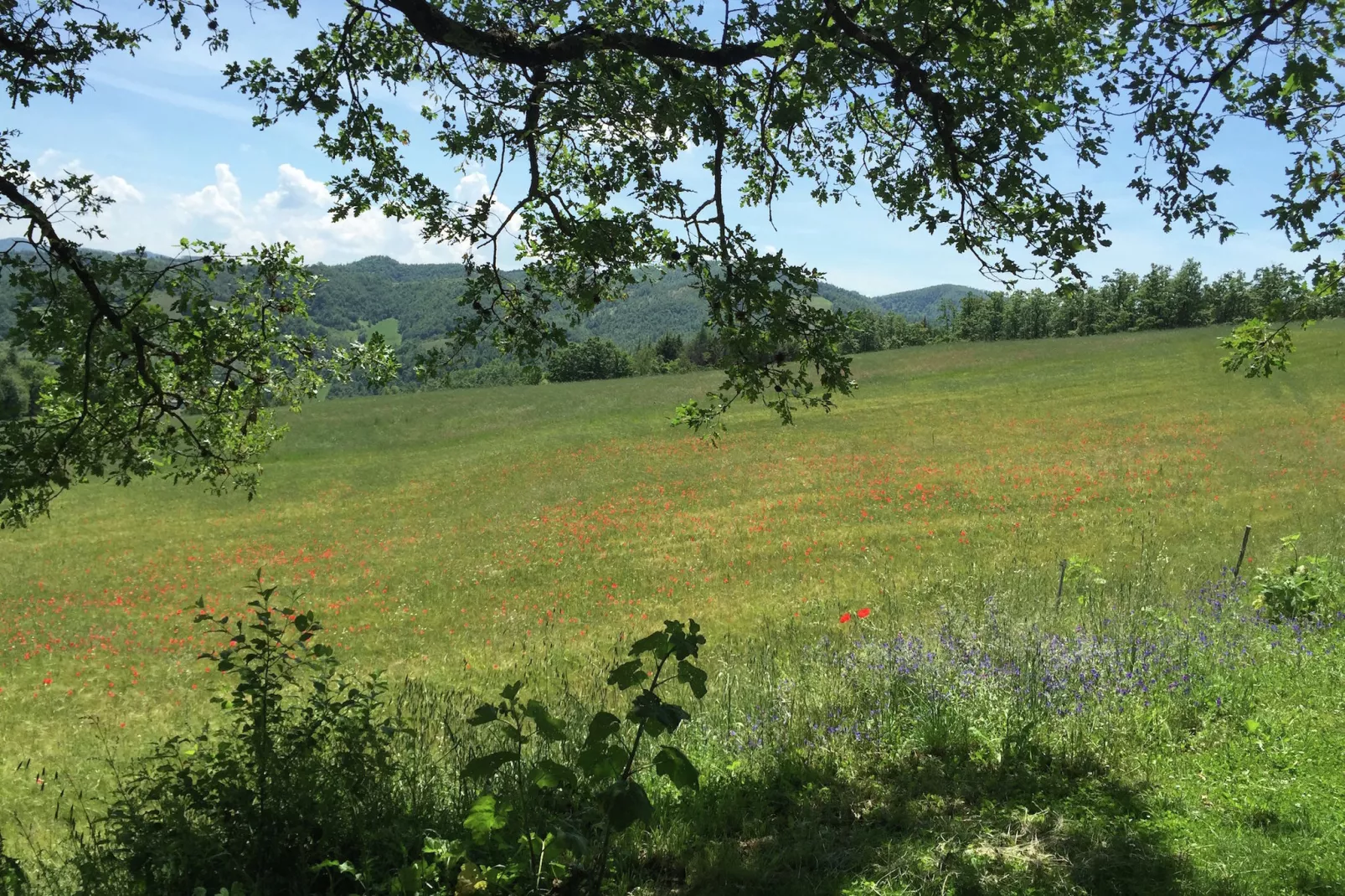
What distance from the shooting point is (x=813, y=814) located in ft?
13.3

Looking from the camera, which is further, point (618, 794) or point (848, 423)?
point (848, 423)

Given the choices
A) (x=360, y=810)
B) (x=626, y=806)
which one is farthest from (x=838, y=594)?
(x=626, y=806)

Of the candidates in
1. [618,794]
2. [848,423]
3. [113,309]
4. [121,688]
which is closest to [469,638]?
[121,688]

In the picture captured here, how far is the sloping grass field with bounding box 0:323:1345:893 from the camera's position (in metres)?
3.84

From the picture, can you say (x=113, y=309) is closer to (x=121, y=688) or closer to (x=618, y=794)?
(x=618, y=794)

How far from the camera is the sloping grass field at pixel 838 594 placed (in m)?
3.84

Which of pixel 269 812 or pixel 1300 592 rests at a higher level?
pixel 269 812

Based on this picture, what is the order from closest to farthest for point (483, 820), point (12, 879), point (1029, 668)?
point (483, 820) < point (12, 879) < point (1029, 668)

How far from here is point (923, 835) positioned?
3742 millimetres

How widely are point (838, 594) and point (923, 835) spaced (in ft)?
32.4

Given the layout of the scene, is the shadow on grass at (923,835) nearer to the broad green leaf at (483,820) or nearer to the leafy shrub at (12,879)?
the broad green leaf at (483,820)

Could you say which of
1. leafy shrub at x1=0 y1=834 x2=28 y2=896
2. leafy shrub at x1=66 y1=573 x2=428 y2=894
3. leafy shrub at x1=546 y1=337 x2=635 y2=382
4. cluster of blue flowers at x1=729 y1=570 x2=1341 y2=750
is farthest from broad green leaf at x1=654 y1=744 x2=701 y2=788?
leafy shrub at x1=546 y1=337 x2=635 y2=382

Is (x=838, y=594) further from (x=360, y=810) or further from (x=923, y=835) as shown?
(x=360, y=810)

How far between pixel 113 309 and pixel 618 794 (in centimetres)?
490
